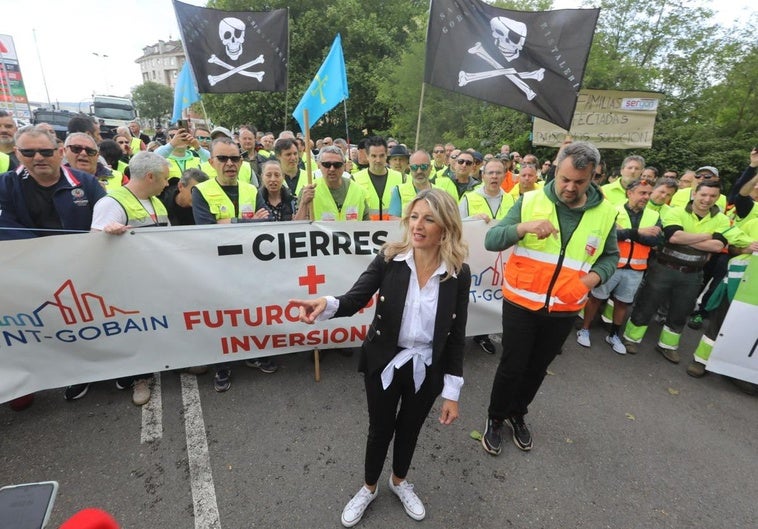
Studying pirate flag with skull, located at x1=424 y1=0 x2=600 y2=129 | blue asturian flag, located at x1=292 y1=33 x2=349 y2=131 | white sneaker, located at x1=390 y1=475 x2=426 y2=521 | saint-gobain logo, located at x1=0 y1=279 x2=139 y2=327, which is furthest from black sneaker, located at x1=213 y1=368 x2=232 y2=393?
pirate flag with skull, located at x1=424 y1=0 x2=600 y2=129

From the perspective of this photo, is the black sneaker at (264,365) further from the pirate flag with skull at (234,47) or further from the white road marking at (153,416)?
the pirate flag with skull at (234,47)

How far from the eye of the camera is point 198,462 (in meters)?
2.72

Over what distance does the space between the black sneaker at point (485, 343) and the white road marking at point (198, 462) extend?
2.95 m

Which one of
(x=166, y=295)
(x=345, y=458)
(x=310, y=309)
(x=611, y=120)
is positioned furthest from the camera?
(x=611, y=120)

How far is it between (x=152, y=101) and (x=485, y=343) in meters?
78.7

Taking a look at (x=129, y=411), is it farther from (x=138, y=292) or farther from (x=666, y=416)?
(x=666, y=416)

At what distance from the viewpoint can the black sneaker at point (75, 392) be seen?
130 inches

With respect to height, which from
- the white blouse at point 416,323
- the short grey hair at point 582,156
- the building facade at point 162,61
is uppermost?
the building facade at point 162,61

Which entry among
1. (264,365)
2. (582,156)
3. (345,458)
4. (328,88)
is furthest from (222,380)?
(328,88)

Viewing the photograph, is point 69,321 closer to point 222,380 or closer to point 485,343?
point 222,380

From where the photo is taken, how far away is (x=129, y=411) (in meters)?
3.20

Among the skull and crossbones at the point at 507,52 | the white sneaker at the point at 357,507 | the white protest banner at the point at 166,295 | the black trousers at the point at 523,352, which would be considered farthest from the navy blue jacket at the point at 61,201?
the skull and crossbones at the point at 507,52

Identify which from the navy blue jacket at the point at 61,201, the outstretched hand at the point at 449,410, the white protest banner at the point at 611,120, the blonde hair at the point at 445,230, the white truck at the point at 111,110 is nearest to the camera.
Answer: the blonde hair at the point at 445,230

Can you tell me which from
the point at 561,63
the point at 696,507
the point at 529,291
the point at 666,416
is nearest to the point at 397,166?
the point at 561,63
